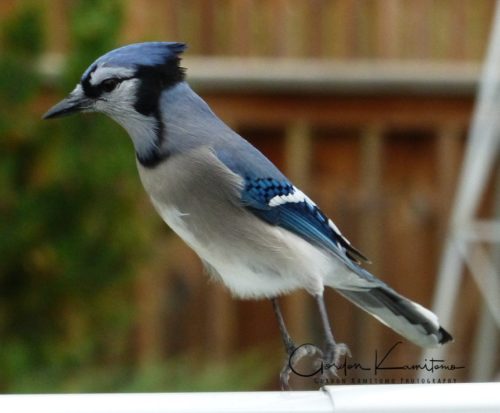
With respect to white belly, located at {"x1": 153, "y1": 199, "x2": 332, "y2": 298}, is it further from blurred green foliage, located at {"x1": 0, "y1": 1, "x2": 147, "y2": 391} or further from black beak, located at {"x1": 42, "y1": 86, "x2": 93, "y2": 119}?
blurred green foliage, located at {"x1": 0, "y1": 1, "x2": 147, "y2": 391}

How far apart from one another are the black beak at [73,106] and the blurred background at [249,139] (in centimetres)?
89

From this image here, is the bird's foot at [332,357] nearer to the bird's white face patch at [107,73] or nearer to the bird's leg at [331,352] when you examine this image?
the bird's leg at [331,352]

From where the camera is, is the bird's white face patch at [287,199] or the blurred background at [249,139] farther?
the blurred background at [249,139]

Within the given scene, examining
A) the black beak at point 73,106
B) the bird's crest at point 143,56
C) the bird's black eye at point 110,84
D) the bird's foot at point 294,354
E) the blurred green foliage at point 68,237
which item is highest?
the bird's crest at point 143,56

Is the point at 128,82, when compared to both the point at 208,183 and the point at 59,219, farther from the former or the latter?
the point at 59,219

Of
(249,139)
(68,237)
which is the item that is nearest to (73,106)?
(68,237)

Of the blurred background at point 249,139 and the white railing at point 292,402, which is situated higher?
the white railing at point 292,402

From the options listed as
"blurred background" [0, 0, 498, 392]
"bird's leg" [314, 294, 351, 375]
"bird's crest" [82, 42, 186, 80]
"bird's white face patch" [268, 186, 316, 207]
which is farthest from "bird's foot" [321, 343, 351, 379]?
"blurred background" [0, 0, 498, 392]

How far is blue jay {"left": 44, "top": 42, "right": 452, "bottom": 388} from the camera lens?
0.69m

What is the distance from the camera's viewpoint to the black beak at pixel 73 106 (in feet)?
2.25

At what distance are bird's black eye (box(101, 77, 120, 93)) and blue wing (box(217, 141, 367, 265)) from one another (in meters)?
0.09

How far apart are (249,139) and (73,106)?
1.19m

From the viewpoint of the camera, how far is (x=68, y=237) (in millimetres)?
1662

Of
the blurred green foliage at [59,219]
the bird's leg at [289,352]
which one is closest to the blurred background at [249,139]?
the blurred green foliage at [59,219]
